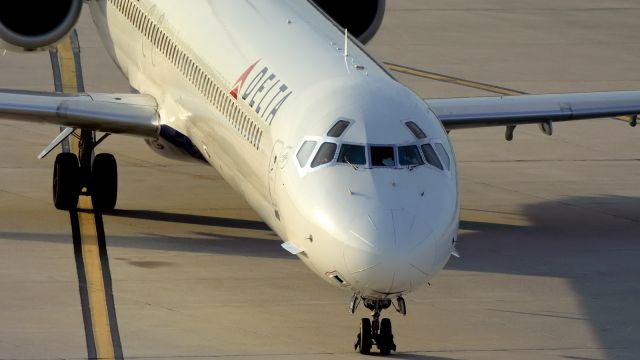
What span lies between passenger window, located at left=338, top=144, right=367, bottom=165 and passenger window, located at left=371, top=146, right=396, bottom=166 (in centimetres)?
10

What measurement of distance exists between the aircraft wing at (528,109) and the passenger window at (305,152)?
5.37m

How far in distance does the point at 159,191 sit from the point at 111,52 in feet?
8.45

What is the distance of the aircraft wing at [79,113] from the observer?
21047 mm

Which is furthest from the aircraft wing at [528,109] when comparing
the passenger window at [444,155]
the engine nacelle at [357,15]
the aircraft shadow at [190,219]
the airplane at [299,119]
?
the passenger window at [444,155]

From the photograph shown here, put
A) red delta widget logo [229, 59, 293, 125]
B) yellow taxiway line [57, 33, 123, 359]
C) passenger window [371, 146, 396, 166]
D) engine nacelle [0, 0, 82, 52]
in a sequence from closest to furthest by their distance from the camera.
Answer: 1. passenger window [371, 146, 396, 166]
2. yellow taxiway line [57, 33, 123, 359]
3. red delta widget logo [229, 59, 293, 125]
4. engine nacelle [0, 0, 82, 52]

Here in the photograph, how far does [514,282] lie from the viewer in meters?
19.6

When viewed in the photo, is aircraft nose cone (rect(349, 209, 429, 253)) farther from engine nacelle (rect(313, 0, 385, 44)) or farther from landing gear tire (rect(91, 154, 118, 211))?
engine nacelle (rect(313, 0, 385, 44))

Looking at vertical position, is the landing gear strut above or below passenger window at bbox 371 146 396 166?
above

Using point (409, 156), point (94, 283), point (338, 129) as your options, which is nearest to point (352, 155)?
point (338, 129)

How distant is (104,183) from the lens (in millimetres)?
22328

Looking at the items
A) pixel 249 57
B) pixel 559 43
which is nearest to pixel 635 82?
pixel 559 43

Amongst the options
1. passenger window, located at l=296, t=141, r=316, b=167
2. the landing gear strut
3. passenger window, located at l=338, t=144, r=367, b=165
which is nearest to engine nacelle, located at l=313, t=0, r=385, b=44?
the landing gear strut

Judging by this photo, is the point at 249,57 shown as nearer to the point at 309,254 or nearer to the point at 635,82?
the point at 309,254

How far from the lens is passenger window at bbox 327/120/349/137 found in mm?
16469
